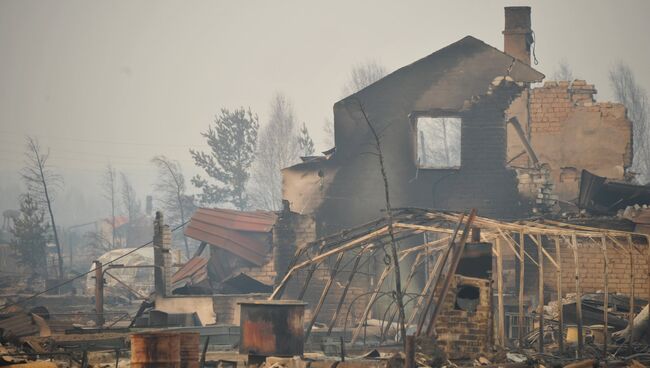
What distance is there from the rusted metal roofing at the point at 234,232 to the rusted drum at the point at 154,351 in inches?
653

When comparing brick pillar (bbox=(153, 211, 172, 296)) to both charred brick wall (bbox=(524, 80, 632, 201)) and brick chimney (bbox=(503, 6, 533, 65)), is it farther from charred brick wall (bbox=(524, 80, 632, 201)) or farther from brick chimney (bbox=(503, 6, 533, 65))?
charred brick wall (bbox=(524, 80, 632, 201))

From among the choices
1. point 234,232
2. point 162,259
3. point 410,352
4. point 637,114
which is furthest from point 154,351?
point 637,114

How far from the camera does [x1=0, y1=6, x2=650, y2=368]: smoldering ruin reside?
19094 mm

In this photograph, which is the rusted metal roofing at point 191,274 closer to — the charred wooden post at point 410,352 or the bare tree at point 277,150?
the charred wooden post at point 410,352

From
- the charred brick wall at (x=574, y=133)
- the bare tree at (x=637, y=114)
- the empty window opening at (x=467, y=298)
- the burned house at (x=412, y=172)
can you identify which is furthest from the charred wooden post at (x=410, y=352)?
the bare tree at (x=637, y=114)

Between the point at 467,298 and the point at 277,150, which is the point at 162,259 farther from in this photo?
the point at 277,150

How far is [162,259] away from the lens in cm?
2911

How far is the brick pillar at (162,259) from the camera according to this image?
28.7 metres

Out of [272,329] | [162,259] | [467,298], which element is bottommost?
[272,329]

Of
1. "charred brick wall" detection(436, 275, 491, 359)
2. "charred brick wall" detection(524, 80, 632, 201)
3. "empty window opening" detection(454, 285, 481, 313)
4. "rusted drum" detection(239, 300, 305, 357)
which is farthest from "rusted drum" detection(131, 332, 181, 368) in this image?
"charred brick wall" detection(524, 80, 632, 201)

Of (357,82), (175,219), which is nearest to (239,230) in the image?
(175,219)

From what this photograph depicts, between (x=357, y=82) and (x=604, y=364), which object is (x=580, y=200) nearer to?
(x=604, y=364)

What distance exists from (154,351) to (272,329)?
14.7ft

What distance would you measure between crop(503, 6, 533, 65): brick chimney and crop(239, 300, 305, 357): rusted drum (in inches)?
574
